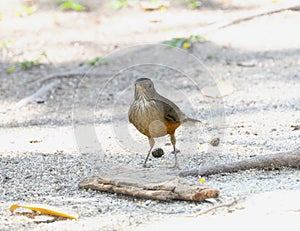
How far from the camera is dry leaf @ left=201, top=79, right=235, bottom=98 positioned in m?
8.03

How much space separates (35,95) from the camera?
8.62 m

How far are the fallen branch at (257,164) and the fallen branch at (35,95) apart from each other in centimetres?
386

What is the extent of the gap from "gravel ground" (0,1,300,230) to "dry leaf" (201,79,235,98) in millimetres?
69

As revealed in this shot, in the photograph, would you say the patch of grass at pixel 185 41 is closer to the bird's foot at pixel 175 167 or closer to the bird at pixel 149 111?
the bird's foot at pixel 175 167

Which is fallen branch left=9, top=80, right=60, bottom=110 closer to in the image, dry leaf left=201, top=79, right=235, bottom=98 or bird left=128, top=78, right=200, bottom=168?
dry leaf left=201, top=79, right=235, bottom=98

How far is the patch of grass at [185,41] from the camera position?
31.5ft

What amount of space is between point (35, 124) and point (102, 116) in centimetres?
69

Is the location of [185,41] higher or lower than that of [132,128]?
higher

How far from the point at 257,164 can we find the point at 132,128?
2.05 meters

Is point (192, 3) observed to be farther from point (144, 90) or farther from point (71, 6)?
point (144, 90)

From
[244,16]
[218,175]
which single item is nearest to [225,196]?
[218,175]

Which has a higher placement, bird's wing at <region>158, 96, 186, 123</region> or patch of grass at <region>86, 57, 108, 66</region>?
bird's wing at <region>158, 96, 186, 123</region>

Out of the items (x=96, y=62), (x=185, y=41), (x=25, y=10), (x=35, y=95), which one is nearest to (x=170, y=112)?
(x=35, y=95)

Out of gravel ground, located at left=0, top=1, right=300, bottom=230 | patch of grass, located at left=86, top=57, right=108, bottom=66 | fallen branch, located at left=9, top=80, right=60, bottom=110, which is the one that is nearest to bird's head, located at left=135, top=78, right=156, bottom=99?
gravel ground, located at left=0, top=1, right=300, bottom=230
